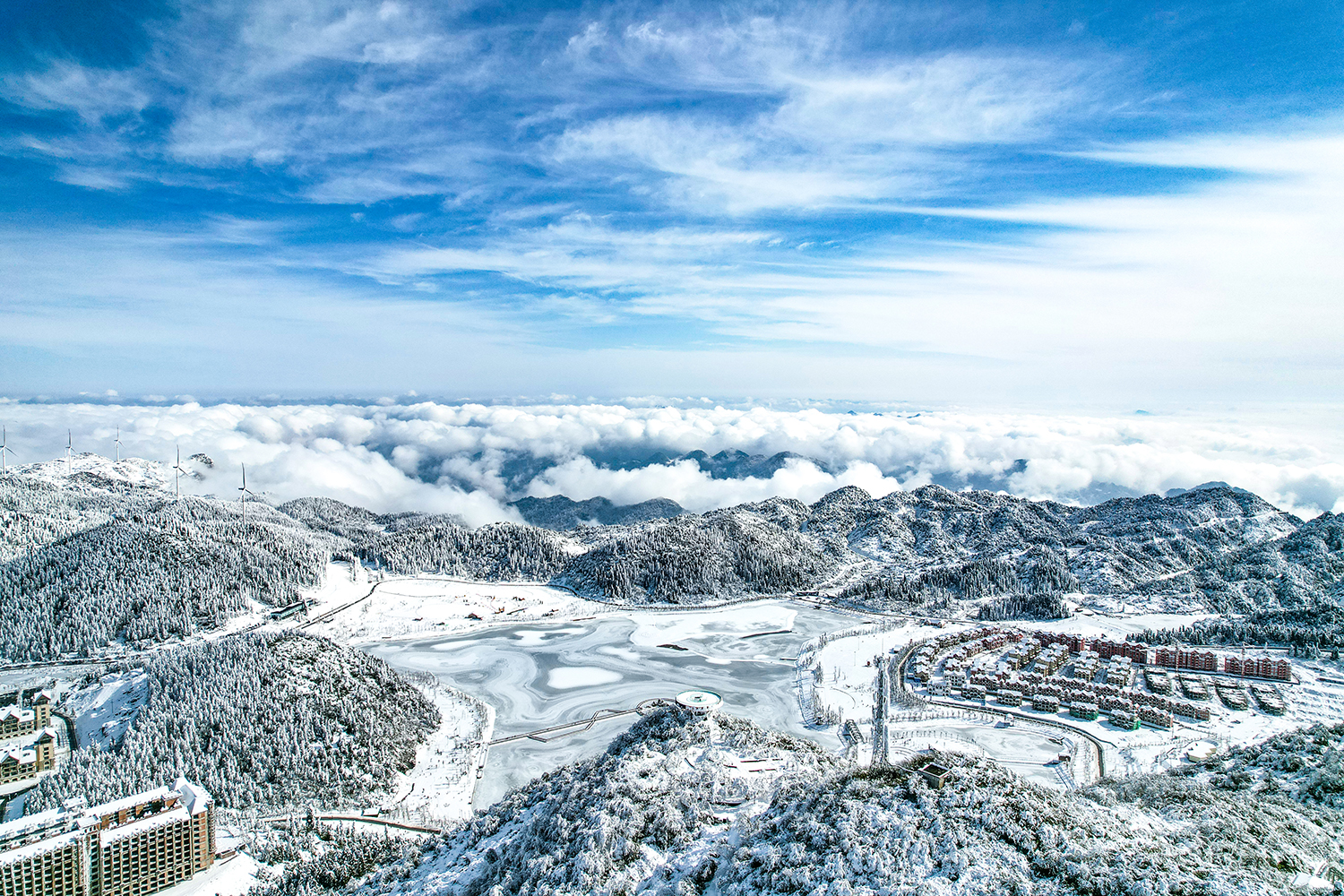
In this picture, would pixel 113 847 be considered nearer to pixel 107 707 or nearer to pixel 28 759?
pixel 28 759

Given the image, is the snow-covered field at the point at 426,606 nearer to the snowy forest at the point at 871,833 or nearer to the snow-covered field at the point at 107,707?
the snow-covered field at the point at 107,707

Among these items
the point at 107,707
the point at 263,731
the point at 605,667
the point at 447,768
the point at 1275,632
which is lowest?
the point at 605,667

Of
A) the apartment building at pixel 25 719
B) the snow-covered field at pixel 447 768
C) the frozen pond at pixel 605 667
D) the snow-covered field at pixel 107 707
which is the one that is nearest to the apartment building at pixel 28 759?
the snow-covered field at pixel 107 707

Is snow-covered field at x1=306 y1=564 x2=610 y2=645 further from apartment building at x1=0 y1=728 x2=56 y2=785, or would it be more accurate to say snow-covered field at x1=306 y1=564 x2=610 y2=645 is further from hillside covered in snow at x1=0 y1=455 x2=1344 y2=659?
apartment building at x1=0 y1=728 x2=56 y2=785

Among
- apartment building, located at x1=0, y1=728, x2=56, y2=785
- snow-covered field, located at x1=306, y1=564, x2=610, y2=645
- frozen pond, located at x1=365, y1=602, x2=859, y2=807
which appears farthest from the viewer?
snow-covered field, located at x1=306, y1=564, x2=610, y2=645

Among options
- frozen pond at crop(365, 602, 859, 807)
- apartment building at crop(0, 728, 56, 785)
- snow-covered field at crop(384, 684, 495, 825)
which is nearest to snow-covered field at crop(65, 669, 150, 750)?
apartment building at crop(0, 728, 56, 785)

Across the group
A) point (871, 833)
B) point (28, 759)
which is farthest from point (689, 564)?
point (871, 833)
